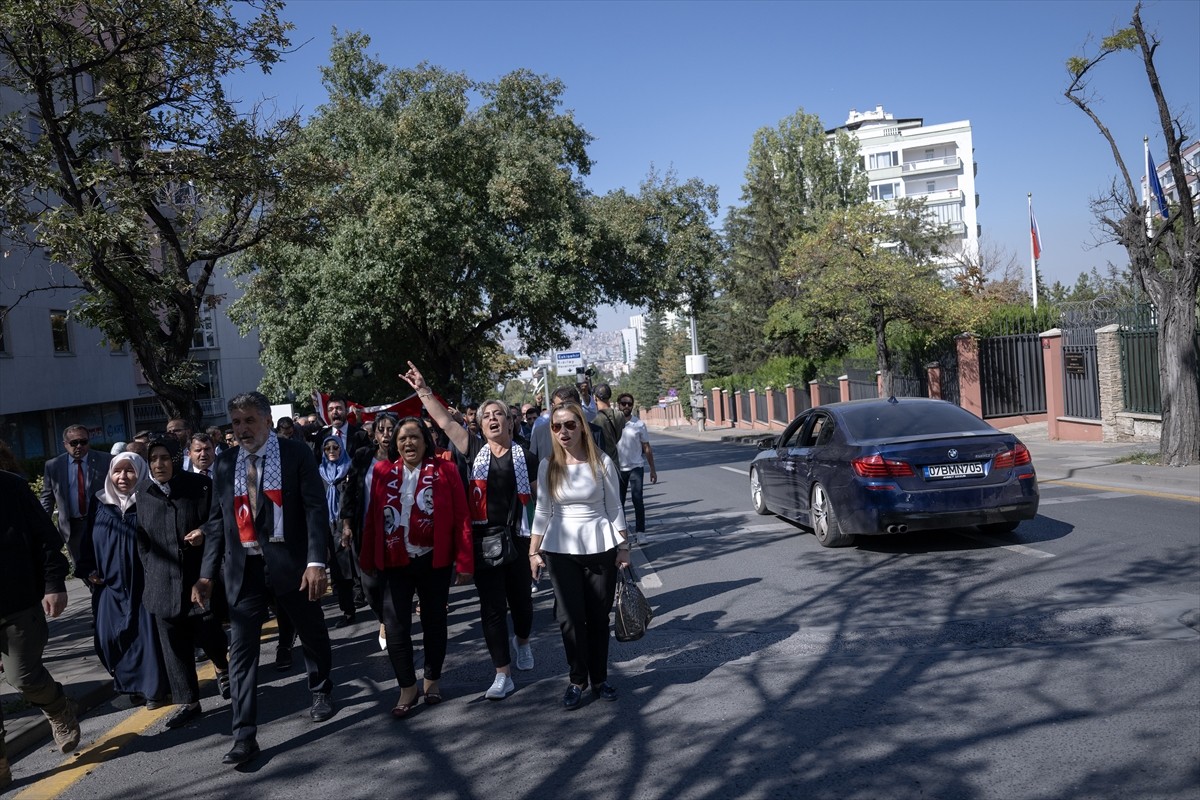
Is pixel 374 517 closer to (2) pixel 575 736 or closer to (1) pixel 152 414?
(2) pixel 575 736

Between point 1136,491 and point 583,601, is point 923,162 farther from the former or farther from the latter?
point 583,601

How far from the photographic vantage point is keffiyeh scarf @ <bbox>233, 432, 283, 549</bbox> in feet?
18.3

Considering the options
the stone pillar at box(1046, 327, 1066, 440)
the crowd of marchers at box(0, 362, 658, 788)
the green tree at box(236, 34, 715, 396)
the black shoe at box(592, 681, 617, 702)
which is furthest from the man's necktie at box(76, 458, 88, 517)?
the stone pillar at box(1046, 327, 1066, 440)

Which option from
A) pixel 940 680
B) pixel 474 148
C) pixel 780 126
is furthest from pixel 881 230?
pixel 780 126

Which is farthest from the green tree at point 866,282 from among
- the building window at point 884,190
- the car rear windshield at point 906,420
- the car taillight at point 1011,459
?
the building window at point 884,190

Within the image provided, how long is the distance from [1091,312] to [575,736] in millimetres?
20883

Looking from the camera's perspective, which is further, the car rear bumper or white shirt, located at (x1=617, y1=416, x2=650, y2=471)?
white shirt, located at (x1=617, y1=416, x2=650, y2=471)

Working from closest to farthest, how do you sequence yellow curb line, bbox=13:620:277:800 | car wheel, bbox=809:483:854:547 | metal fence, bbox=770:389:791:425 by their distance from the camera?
yellow curb line, bbox=13:620:277:800, car wheel, bbox=809:483:854:547, metal fence, bbox=770:389:791:425

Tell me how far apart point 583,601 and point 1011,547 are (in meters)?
5.40

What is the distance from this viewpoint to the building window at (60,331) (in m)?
26.9

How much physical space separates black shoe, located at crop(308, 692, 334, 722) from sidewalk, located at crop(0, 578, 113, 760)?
65.0 inches

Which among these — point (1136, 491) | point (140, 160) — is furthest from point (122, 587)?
point (1136, 491)

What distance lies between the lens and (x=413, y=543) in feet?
19.3

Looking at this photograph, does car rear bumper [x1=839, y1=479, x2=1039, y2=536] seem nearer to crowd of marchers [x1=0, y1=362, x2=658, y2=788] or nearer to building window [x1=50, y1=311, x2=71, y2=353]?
crowd of marchers [x1=0, y1=362, x2=658, y2=788]
